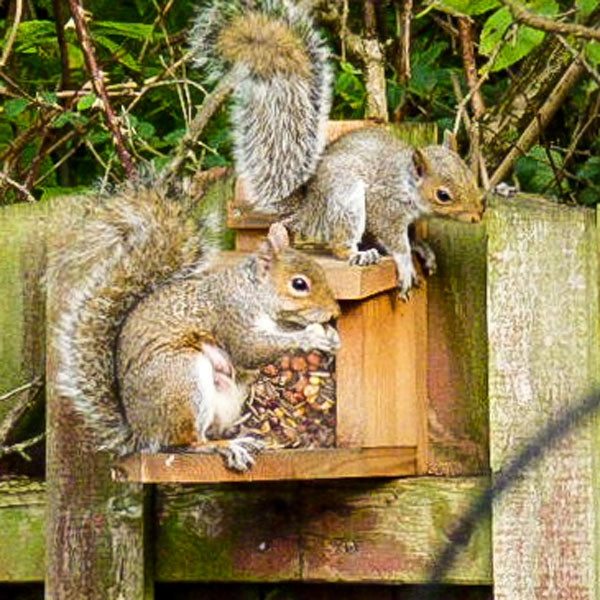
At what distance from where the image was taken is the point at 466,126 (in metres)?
3.15

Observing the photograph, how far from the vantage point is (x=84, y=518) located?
249cm

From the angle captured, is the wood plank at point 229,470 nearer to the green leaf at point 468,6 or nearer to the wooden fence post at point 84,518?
the wooden fence post at point 84,518

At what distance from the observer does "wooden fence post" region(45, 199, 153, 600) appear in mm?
2469

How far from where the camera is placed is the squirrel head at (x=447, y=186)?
2.41 metres

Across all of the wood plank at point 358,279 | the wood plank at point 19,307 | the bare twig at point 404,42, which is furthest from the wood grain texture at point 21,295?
the bare twig at point 404,42

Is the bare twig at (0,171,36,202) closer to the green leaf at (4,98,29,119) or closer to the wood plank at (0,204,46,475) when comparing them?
the green leaf at (4,98,29,119)

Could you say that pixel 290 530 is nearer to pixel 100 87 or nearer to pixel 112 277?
pixel 112 277

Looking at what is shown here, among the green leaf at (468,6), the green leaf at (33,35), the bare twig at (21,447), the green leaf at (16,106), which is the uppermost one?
the green leaf at (33,35)

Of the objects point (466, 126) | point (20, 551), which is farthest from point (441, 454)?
point (466, 126)

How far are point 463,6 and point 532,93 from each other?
0.58 m

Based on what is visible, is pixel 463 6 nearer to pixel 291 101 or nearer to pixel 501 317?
pixel 291 101

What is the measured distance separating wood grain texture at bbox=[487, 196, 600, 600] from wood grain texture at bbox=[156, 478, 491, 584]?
87mm

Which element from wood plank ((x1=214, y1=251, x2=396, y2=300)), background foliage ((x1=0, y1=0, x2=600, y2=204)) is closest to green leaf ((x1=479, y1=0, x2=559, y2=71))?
background foliage ((x1=0, y1=0, x2=600, y2=204))

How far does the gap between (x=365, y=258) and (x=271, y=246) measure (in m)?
0.14
